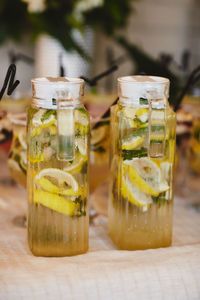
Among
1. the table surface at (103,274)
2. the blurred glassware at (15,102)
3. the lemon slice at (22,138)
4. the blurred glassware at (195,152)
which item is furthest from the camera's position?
the blurred glassware at (15,102)

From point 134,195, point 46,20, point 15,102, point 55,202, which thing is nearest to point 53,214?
point 55,202

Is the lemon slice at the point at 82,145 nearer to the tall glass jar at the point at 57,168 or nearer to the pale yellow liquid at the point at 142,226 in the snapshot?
the tall glass jar at the point at 57,168

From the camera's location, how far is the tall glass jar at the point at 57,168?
549 millimetres

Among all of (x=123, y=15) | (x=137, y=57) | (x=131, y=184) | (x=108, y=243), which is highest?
(x=123, y=15)

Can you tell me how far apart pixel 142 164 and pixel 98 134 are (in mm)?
166

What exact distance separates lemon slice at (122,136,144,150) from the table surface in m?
0.16

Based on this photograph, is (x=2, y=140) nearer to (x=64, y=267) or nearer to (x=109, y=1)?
(x=64, y=267)

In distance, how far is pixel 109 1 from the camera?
5.63 feet

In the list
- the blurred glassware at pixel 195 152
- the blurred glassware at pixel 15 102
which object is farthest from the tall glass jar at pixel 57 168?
the blurred glassware at pixel 15 102

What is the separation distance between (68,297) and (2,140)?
1.25 ft

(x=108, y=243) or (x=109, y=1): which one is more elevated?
(x=109, y=1)

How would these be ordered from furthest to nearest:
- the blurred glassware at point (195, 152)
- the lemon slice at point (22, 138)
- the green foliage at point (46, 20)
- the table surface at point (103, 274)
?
the green foliage at point (46, 20) < the blurred glassware at point (195, 152) < the lemon slice at point (22, 138) < the table surface at point (103, 274)

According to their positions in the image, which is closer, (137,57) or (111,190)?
(111,190)

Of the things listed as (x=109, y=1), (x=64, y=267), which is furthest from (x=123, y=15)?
(x=64, y=267)
